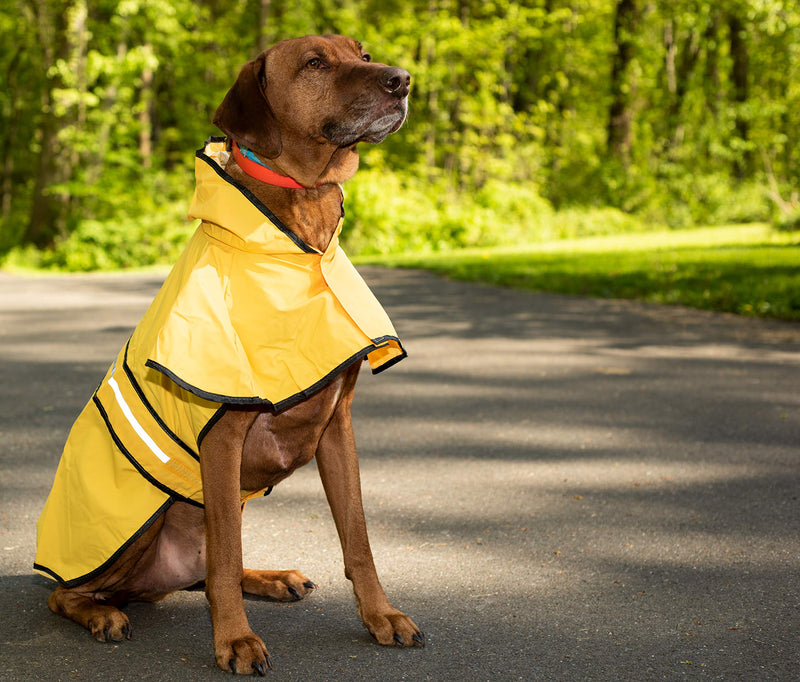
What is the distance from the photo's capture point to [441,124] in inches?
1071

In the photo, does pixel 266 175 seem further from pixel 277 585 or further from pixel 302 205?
pixel 277 585

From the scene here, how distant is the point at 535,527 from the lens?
4051mm

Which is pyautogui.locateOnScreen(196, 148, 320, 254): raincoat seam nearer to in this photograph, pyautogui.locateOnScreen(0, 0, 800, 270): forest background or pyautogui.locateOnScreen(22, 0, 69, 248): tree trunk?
pyautogui.locateOnScreen(0, 0, 800, 270): forest background

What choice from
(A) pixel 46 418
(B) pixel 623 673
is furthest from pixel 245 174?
(A) pixel 46 418

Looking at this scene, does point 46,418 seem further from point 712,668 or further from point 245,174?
point 712,668

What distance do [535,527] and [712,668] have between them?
4.51 feet

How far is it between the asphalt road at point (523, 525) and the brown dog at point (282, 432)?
14 cm

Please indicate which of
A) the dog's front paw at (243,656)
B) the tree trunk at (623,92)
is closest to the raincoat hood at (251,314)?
the dog's front paw at (243,656)

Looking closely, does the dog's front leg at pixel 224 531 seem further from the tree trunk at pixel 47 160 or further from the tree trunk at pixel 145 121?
the tree trunk at pixel 47 160

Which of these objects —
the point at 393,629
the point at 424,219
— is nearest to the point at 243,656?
the point at 393,629

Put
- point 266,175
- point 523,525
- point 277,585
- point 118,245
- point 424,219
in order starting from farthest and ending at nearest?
point 424,219 < point 118,245 < point 523,525 < point 277,585 < point 266,175

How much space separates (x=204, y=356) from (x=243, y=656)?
891mm

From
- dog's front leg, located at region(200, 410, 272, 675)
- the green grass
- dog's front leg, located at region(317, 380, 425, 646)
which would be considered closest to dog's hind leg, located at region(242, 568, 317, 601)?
dog's front leg, located at region(317, 380, 425, 646)

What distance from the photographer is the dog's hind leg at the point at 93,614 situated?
290 centimetres
